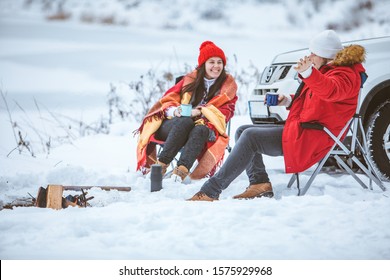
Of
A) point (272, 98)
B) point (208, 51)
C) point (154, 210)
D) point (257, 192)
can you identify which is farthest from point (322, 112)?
point (208, 51)

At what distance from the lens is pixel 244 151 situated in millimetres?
3838

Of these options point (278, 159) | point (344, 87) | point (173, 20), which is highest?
point (173, 20)

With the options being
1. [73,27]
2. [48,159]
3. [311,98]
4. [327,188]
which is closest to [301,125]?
[311,98]

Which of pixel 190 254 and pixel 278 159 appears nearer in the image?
A: pixel 190 254

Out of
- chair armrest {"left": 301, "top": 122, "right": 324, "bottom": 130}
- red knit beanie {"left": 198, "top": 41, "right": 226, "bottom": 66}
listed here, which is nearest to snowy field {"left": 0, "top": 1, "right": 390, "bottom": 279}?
chair armrest {"left": 301, "top": 122, "right": 324, "bottom": 130}

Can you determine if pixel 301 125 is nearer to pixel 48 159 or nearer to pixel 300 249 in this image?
pixel 300 249

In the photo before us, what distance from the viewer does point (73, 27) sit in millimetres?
13438

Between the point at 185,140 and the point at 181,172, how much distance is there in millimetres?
371

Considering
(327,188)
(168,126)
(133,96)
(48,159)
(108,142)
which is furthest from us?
(133,96)

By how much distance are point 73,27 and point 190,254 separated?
11.6 metres

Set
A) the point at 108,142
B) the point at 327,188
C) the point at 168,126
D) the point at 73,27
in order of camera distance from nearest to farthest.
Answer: the point at 327,188 < the point at 168,126 < the point at 108,142 < the point at 73,27

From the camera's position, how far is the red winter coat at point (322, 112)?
3645mm

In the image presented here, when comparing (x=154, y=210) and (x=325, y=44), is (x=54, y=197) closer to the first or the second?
(x=154, y=210)

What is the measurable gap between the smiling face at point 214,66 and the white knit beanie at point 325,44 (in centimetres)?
122
